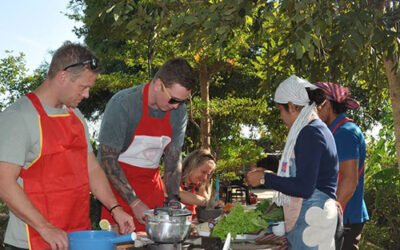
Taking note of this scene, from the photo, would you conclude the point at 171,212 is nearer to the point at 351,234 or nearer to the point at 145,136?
the point at 145,136

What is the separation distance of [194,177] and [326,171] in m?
2.32

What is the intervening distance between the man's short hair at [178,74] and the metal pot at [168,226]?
1.11 m

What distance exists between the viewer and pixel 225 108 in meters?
12.4

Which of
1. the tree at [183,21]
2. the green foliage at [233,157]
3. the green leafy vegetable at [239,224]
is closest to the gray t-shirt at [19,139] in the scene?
the green leafy vegetable at [239,224]

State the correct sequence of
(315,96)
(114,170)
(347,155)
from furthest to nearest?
(347,155) < (114,170) < (315,96)

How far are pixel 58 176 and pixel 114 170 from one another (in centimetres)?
86

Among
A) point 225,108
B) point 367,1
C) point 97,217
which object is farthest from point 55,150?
point 225,108

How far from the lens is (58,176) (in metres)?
2.73

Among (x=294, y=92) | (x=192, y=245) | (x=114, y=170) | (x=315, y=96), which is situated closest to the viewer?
(x=192, y=245)

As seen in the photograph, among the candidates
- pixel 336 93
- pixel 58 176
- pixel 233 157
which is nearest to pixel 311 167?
pixel 336 93

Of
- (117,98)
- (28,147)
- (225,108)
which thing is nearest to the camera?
(28,147)

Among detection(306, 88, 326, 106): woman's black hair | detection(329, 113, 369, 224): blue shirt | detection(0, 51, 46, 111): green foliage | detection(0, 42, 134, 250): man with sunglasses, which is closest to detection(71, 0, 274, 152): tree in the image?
detection(306, 88, 326, 106): woman's black hair

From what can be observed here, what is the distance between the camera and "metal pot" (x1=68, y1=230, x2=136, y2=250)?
2.40 metres

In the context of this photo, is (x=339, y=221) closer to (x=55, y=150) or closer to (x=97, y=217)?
(x=55, y=150)
